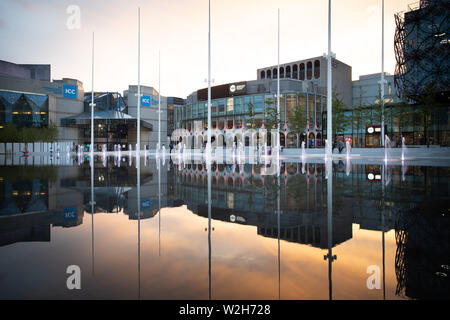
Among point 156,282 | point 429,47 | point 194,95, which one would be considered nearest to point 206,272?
point 156,282

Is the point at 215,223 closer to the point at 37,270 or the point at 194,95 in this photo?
the point at 37,270

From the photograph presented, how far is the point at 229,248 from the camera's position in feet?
10.2

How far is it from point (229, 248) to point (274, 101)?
54108mm

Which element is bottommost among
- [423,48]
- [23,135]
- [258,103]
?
[23,135]

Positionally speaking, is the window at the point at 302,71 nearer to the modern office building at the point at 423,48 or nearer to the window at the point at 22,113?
the modern office building at the point at 423,48

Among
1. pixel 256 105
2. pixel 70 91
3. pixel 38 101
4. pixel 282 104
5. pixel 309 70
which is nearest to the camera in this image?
pixel 38 101

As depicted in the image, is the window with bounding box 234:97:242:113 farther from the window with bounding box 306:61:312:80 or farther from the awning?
the window with bounding box 306:61:312:80

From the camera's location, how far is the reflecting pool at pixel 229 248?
211 cm

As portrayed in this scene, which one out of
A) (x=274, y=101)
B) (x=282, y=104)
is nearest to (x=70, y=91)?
(x=274, y=101)

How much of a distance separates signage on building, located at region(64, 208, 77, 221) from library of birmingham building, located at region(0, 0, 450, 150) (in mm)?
39512

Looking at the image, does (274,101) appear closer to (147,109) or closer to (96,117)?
(147,109)

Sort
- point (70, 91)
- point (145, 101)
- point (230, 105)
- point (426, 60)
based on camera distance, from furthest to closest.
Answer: point (230, 105), point (145, 101), point (70, 91), point (426, 60)

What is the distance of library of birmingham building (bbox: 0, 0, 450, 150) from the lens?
38250 millimetres

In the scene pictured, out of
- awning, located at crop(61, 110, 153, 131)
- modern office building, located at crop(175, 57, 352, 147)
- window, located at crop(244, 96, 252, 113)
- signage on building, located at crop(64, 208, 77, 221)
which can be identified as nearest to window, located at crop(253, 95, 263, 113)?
modern office building, located at crop(175, 57, 352, 147)
